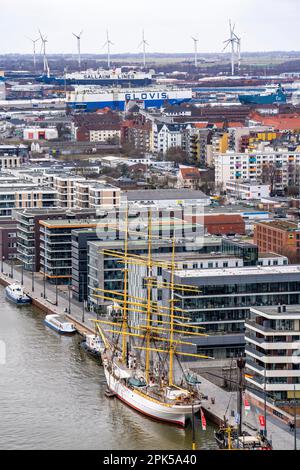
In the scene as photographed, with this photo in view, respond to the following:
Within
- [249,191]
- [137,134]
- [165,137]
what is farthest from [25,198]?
[137,134]

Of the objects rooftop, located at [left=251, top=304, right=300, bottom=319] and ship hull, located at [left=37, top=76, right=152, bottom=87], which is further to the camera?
ship hull, located at [left=37, top=76, right=152, bottom=87]

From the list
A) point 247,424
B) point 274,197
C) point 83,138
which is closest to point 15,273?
point 274,197

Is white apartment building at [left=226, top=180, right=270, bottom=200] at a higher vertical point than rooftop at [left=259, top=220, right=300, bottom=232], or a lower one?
lower

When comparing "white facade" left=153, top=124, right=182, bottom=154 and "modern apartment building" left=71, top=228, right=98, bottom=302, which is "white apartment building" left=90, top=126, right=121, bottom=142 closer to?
"white facade" left=153, top=124, right=182, bottom=154

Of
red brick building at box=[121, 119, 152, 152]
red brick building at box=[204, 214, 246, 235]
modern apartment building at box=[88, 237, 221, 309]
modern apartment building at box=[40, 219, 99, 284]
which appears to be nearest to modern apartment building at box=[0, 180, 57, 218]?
red brick building at box=[204, 214, 246, 235]

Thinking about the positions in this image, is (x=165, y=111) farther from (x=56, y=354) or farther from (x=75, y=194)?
(x=56, y=354)

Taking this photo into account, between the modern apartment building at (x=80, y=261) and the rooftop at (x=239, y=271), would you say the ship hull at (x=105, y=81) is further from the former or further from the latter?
the rooftop at (x=239, y=271)
